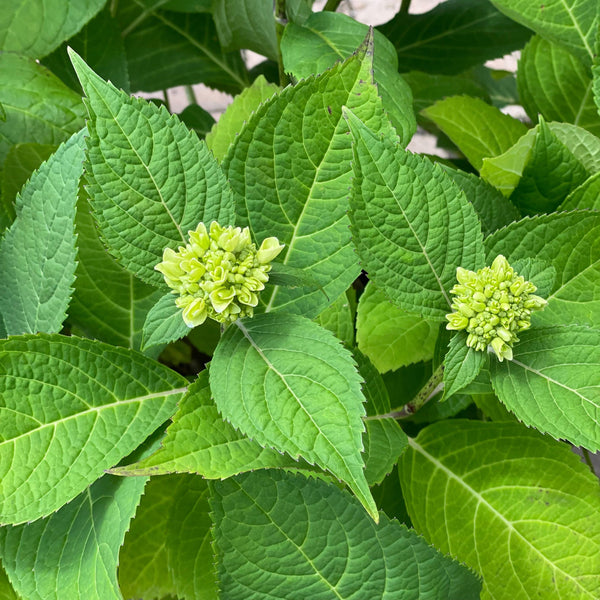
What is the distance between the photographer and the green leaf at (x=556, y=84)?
2.35 ft

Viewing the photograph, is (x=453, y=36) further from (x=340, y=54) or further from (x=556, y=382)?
(x=556, y=382)

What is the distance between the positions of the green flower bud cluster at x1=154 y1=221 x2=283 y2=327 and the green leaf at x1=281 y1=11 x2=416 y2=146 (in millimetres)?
202

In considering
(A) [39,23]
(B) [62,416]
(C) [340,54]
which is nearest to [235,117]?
(C) [340,54]

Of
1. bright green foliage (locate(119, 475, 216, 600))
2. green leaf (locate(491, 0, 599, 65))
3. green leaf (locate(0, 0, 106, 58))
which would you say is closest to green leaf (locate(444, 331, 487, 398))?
bright green foliage (locate(119, 475, 216, 600))

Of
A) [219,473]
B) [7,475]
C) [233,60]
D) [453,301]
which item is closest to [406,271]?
[453,301]

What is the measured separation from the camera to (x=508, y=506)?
0.52 meters

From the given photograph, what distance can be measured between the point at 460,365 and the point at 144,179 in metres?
0.23

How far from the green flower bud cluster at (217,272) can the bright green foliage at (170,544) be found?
0.21m

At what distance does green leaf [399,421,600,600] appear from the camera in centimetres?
51

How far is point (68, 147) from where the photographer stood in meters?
0.48

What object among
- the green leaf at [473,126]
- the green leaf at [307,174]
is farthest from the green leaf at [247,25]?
the green leaf at [307,174]

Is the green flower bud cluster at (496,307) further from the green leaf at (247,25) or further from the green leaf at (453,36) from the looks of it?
the green leaf at (453,36)

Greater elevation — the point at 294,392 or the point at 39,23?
the point at 39,23

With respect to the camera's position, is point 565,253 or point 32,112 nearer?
point 565,253
